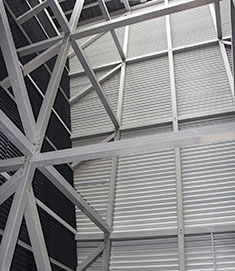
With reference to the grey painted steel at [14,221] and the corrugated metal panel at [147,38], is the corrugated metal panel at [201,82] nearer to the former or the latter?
the corrugated metal panel at [147,38]

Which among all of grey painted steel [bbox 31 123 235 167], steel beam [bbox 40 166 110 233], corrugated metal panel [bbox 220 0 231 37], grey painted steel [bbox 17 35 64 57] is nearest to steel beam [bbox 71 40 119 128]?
grey painted steel [bbox 17 35 64 57]

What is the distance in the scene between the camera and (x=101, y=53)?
12.9 metres

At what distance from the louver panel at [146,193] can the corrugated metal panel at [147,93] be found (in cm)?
130

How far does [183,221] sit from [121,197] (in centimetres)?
179

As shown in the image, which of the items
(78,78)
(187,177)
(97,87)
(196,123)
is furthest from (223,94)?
(78,78)

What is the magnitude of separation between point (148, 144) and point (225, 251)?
4105 millimetres

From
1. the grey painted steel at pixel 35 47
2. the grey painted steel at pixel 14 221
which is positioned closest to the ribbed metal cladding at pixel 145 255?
the grey painted steel at pixel 14 221

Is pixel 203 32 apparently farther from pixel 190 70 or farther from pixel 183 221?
pixel 183 221

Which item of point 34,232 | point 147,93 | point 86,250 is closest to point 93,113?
point 147,93

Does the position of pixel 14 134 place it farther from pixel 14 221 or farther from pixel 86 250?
pixel 86 250

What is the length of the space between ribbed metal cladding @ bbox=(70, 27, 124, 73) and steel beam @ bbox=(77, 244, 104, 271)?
7.27m

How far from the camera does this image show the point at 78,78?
12.2m

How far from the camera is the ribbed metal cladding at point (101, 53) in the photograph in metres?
12.4

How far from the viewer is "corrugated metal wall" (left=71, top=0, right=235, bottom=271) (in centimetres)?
709
